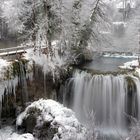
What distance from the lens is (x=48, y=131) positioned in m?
13.5

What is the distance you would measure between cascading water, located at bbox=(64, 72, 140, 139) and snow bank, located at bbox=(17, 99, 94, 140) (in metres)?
3.60

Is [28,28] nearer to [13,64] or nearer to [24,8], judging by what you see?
[24,8]

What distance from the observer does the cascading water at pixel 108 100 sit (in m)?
17.8

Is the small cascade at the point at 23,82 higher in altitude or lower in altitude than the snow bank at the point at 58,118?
higher

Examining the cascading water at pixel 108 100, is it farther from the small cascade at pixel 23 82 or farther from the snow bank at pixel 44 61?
the small cascade at pixel 23 82

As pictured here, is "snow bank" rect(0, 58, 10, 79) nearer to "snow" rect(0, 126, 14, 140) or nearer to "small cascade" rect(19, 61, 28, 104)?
"small cascade" rect(19, 61, 28, 104)

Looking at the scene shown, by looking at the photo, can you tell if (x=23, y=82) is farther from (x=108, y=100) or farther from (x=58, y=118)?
(x=108, y=100)

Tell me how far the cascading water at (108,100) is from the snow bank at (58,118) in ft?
11.8

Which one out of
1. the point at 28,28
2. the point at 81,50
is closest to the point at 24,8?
the point at 28,28

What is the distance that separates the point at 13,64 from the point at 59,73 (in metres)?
3.34

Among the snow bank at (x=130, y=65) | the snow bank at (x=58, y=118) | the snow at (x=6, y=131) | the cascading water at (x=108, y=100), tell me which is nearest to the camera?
the snow bank at (x=58, y=118)

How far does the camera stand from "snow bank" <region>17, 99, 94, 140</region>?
41.7 ft

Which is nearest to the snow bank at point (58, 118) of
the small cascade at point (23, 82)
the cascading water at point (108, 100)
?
the small cascade at point (23, 82)

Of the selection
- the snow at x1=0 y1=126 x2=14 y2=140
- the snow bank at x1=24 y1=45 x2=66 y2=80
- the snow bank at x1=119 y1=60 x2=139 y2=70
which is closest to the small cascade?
the snow bank at x1=24 y1=45 x2=66 y2=80
